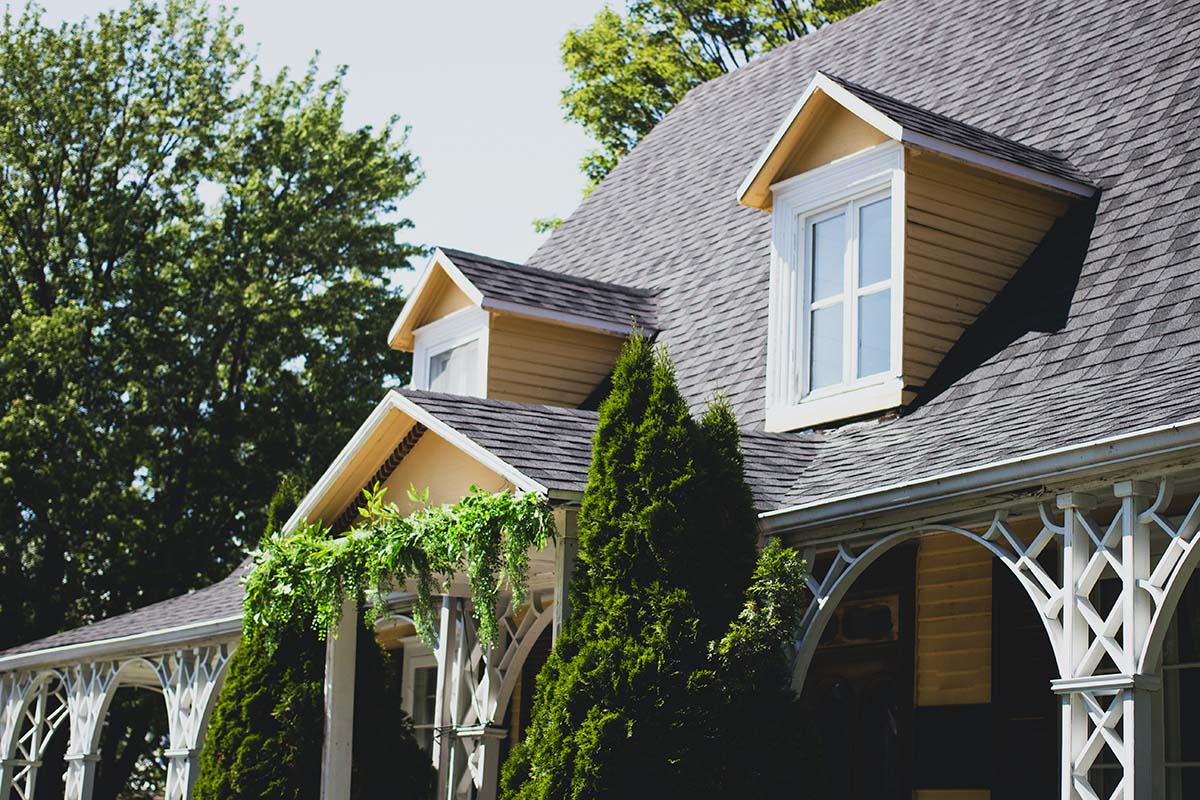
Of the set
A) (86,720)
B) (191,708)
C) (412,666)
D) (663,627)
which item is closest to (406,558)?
(663,627)

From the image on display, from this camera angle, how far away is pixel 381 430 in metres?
11.4

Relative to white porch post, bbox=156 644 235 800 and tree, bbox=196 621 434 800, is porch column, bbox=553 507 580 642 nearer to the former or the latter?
tree, bbox=196 621 434 800

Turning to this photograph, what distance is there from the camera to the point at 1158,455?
23.2ft

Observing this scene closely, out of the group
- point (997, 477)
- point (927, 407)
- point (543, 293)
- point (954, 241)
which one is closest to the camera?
point (997, 477)

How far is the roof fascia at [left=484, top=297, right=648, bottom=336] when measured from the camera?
1426 cm

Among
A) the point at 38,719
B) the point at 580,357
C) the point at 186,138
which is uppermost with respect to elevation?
the point at 186,138

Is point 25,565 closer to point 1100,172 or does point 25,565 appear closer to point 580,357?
point 580,357

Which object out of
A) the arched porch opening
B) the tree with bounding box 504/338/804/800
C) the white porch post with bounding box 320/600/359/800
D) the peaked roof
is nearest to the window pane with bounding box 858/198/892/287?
the arched porch opening

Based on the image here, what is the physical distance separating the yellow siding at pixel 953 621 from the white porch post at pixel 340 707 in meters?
4.05

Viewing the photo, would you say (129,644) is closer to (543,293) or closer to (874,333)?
(543,293)

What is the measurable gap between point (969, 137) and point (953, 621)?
11.8 ft

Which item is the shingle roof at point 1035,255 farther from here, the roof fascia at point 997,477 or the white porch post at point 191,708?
the white porch post at point 191,708

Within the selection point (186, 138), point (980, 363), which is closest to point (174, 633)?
point (980, 363)

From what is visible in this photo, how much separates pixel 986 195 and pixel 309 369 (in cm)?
1927
